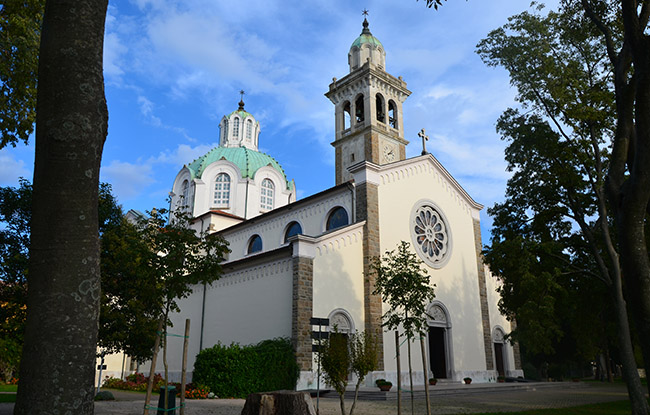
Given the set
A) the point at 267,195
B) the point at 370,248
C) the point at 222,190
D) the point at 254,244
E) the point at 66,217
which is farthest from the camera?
the point at 267,195

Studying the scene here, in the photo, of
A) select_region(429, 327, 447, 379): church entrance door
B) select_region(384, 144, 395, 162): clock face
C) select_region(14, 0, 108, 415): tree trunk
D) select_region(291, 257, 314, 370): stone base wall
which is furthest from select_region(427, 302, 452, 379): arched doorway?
select_region(14, 0, 108, 415): tree trunk

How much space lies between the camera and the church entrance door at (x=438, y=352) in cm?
2386

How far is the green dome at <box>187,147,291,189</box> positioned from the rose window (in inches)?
676

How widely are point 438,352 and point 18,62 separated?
71.1 ft

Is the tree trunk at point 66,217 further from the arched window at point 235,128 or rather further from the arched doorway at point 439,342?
the arched window at point 235,128

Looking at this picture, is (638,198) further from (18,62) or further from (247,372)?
(247,372)

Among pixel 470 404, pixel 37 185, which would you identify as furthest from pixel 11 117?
pixel 470 404

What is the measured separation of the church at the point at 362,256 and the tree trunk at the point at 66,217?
13.7 m

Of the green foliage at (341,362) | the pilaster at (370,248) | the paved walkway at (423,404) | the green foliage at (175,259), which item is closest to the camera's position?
the green foliage at (175,259)

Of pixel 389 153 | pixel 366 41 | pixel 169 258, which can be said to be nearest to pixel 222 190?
pixel 389 153

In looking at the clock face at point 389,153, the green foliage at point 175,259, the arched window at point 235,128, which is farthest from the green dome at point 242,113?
the green foliage at point 175,259

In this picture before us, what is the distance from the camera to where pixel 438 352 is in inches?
953

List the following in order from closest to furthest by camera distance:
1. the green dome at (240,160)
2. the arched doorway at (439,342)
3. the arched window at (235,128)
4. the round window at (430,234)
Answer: the arched doorway at (439,342) → the round window at (430,234) → the green dome at (240,160) → the arched window at (235,128)

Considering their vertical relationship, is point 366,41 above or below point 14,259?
above
